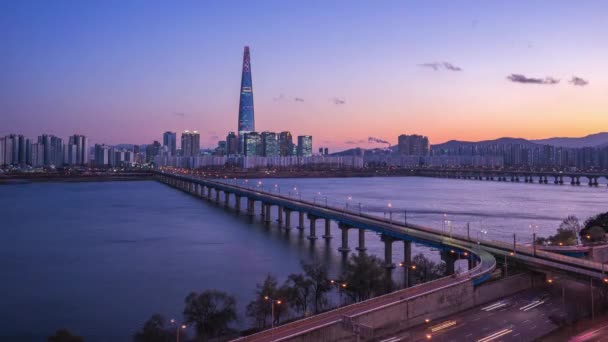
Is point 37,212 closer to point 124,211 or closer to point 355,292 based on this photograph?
point 124,211

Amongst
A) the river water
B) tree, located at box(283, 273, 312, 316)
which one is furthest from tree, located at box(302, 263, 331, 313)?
the river water

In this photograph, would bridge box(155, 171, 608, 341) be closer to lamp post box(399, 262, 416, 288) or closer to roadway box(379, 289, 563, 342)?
lamp post box(399, 262, 416, 288)

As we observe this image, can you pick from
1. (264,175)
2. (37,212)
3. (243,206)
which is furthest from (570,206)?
(264,175)

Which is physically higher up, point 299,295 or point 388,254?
point 388,254

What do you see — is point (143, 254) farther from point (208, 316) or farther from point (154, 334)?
point (154, 334)

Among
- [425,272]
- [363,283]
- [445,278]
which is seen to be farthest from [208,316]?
[425,272]

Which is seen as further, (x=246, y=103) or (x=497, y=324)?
(x=246, y=103)
